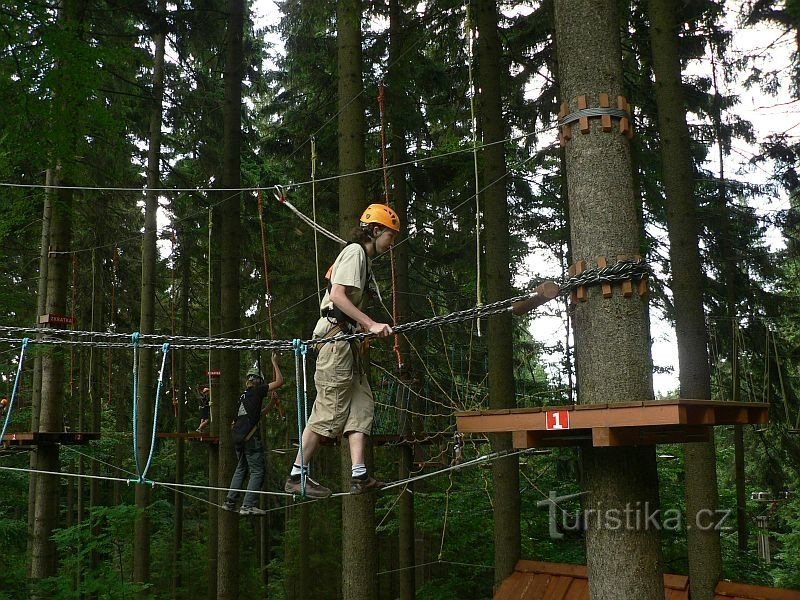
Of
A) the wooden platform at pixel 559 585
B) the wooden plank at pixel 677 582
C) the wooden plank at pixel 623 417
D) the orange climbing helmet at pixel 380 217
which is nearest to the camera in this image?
the wooden plank at pixel 623 417

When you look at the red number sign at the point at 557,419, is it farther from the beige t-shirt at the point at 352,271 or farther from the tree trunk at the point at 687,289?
the tree trunk at the point at 687,289

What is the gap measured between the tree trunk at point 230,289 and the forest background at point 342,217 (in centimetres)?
3

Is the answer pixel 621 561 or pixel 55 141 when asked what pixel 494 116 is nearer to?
pixel 55 141

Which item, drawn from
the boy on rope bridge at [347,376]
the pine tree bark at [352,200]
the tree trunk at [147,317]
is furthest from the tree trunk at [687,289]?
the tree trunk at [147,317]

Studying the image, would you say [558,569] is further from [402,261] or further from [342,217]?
[402,261]

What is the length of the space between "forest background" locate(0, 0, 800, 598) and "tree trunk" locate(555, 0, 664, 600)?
3.06 m

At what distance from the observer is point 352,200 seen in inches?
271

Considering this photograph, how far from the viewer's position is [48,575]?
348 inches

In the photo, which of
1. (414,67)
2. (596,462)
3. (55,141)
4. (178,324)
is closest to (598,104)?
(596,462)

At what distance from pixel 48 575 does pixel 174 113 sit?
7521mm

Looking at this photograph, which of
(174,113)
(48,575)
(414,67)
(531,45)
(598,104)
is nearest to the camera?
(598,104)

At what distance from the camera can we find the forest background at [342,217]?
8.02 metres

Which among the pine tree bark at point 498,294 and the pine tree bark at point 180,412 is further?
the pine tree bark at point 180,412

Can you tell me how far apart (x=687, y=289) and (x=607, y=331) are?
4.15 metres
